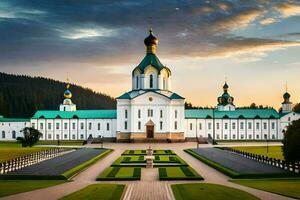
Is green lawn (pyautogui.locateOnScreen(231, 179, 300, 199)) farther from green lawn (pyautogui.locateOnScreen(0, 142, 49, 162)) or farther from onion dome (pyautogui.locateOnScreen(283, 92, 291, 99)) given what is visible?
onion dome (pyautogui.locateOnScreen(283, 92, 291, 99))

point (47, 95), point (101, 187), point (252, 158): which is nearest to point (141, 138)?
point (252, 158)

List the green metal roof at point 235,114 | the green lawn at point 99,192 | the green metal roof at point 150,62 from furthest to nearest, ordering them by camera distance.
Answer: the green metal roof at point 235,114 → the green metal roof at point 150,62 → the green lawn at point 99,192

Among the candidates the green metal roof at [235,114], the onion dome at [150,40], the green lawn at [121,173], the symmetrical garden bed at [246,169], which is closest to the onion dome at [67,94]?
the onion dome at [150,40]

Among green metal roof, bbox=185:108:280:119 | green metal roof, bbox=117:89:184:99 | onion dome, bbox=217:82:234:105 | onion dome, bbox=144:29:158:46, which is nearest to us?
green metal roof, bbox=117:89:184:99

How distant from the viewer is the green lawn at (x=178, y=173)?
3422 cm

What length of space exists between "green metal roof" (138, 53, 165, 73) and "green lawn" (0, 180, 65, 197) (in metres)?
62.9

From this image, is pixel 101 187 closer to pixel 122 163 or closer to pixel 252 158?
pixel 122 163

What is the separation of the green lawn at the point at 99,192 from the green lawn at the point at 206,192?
10.2 ft

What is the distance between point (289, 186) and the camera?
29969mm

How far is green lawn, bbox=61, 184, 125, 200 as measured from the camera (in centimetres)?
2611

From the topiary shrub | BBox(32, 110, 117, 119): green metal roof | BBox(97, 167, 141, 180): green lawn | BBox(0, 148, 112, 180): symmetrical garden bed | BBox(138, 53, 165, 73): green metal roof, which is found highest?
BBox(138, 53, 165, 73): green metal roof

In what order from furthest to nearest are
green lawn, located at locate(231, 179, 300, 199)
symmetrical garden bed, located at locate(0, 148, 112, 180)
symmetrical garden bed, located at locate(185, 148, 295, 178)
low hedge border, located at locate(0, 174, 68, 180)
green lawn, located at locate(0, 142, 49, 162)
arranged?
green lawn, located at locate(0, 142, 49, 162) < symmetrical garden bed, located at locate(185, 148, 295, 178) < symmetrical garden bed, located at locate(0, 148, 112, 180) < low hedge border, located at locate(0, 174, 68, 180) < green lawn, located at locate(231, 179, 300, 199)

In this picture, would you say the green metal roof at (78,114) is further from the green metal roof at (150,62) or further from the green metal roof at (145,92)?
the green metal roof at (150,62)

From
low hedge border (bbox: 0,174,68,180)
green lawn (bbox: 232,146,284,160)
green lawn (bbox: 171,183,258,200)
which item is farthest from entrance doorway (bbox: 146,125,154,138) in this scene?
green lawn (bbox: 171,183,258,200)
